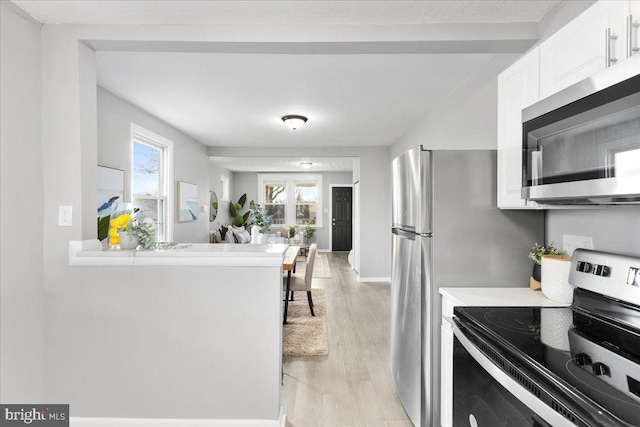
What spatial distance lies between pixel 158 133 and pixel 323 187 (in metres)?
6.06

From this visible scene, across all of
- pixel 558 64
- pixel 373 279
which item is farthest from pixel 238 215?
pixel 558 64

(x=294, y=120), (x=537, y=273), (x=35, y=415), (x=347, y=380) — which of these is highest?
(x=294, y=120)

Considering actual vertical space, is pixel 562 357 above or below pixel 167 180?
below

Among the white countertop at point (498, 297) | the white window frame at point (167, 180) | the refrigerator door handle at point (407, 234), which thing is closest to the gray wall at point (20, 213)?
the refrigerator door handle at point (407, 234)

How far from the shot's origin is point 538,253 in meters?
1.72

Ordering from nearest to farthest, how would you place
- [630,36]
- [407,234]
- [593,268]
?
1. [630,36]
2. [593,268]
3. [407,234]

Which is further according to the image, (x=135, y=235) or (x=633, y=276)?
(x=135, y=235)

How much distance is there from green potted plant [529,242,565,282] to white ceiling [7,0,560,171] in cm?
122

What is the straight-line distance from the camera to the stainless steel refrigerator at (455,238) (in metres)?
1.80

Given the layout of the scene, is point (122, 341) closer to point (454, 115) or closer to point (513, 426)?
point (513, 426)

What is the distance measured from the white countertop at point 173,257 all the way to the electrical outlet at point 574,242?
1.53 metres

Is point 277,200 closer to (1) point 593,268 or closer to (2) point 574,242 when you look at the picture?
(2) point 574,242

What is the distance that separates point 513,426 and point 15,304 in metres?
2.36

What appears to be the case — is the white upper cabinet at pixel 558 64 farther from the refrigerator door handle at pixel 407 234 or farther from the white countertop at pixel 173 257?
the white countertop at pixel 173 257
